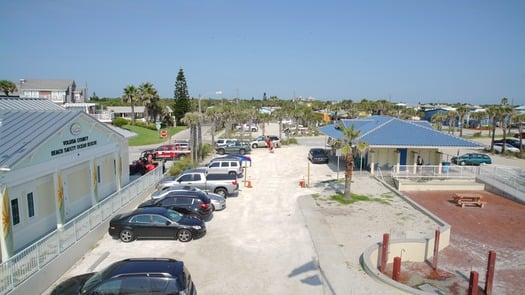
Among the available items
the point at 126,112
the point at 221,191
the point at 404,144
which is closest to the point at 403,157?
the point at 404,144

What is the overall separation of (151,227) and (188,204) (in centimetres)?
287

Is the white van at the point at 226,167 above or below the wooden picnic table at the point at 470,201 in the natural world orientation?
above

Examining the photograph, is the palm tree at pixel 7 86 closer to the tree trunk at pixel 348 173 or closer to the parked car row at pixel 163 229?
the parked car row at pixel 163 229

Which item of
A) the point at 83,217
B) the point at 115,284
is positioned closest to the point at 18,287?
the point at 115,284

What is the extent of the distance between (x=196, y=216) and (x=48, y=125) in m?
7.49

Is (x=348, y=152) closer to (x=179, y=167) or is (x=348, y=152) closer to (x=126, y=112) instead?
(x=179, y=167)

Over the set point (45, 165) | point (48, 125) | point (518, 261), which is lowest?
point (518, 261)

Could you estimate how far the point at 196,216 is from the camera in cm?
1784

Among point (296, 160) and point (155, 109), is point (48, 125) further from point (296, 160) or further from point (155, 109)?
point (155, 109)

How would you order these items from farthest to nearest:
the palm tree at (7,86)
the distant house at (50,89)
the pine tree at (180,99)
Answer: the pine tree at (180,99), the distant house at (50,89), the palm tree at (7,86)

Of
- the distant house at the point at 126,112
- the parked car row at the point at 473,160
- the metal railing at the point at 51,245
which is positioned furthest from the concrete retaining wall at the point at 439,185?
the distant house at the point at 126,112

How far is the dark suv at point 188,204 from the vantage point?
1806 cm

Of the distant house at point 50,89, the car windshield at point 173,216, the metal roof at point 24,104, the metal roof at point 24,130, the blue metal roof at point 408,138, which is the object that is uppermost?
the distant house at point 50,89

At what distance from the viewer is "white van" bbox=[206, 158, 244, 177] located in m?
28.9
